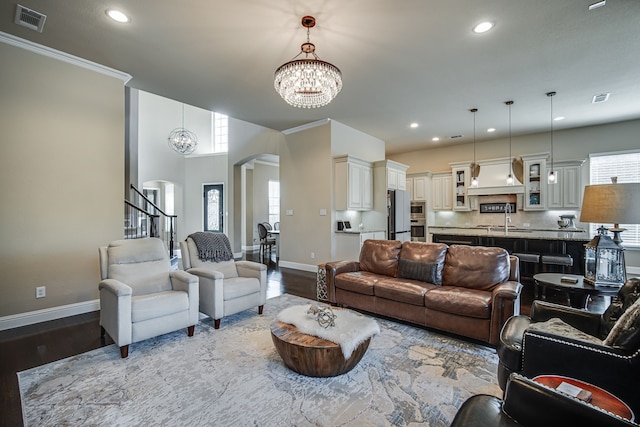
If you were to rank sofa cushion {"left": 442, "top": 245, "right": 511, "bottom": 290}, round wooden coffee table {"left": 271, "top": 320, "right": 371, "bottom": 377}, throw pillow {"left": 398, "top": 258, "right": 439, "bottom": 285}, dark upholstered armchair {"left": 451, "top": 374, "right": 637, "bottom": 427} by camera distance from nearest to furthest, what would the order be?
dark upholstered armchair {"left": 451, "top": 374, "right": 637, "bottom": 427} < round wooden coffee table {"left": 271, "top": 320, "right": 371, "bottom": 377} < sofa cushion {"left": 442, "top": 245, "right": 511, "bottom": 290} < throw pillow {"left": 398, "top": 258, "right": 439, "bottom": 285}

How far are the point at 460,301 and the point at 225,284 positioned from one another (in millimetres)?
2506

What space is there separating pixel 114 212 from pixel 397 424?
4152 mm

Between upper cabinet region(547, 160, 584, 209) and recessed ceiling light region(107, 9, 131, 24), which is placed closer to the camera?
recessed ceiling light region(107, 9, 131, 24)

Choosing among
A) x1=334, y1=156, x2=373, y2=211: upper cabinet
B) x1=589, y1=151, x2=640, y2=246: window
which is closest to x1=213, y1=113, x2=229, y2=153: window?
x1=334, y1=156, x2=373, y2=211: upper cabinet

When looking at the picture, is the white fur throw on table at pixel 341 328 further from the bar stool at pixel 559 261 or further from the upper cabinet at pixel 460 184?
the upper cabinet at pixel 460 184

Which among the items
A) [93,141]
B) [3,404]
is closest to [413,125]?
[93,141]

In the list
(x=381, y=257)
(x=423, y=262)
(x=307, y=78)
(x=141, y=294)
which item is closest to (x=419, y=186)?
(x=381, y=257)

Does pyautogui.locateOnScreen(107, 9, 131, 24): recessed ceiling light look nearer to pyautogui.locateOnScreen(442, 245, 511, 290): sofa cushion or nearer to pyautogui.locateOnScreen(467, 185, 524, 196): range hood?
pyautogui.locateOnScreen(442, 245, 511, 290): sofa cushion

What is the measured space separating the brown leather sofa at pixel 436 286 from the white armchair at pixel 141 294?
1.81 m

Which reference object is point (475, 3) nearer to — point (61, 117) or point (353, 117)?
point (353, 117)

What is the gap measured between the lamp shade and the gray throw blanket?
12.8ft

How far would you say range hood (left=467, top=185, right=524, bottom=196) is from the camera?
6969 millimetres

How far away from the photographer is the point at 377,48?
335cm

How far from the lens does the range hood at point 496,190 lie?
6969mm
